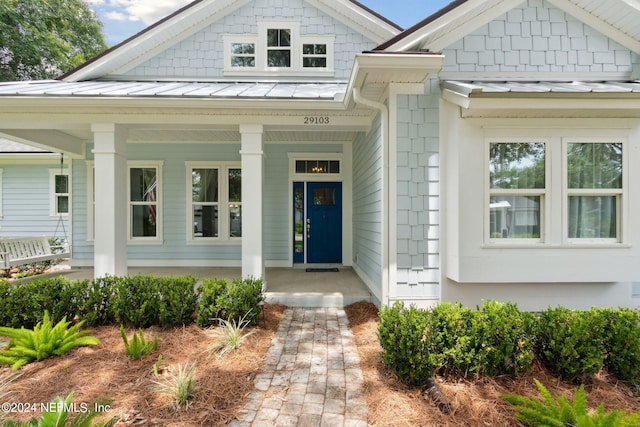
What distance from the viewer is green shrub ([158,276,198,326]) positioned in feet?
13.2

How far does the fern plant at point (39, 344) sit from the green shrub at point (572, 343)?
4647 millimetres

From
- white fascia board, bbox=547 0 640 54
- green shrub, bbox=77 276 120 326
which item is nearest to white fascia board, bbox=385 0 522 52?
white fascia board, bbox=547 0 640 54

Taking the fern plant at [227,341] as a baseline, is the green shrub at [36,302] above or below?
above

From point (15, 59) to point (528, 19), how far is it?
2089cm

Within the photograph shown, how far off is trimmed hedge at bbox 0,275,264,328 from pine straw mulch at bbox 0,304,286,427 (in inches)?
10.4

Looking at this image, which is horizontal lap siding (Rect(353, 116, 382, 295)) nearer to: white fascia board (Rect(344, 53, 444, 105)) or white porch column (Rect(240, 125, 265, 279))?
white fascia board (Rect(344, 53, 444, 105))

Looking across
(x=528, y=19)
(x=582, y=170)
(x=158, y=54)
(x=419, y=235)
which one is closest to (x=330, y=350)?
→ (x=419, y=235)

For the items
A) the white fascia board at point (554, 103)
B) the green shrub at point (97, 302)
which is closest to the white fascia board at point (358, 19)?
the white fascia board at point (554, 103)

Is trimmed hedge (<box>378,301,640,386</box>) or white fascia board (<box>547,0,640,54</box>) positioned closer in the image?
trimmed hedge (<box>378,301,640,386</box>)

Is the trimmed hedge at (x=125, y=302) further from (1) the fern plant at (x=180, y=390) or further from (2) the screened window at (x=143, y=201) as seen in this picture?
(2) the screened window at (x=143, y=201)

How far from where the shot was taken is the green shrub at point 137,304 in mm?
4039

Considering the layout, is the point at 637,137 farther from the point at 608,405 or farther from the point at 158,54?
the point at 158,54

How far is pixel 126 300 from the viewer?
407cm

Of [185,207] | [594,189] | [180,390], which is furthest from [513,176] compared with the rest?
[185,207]
